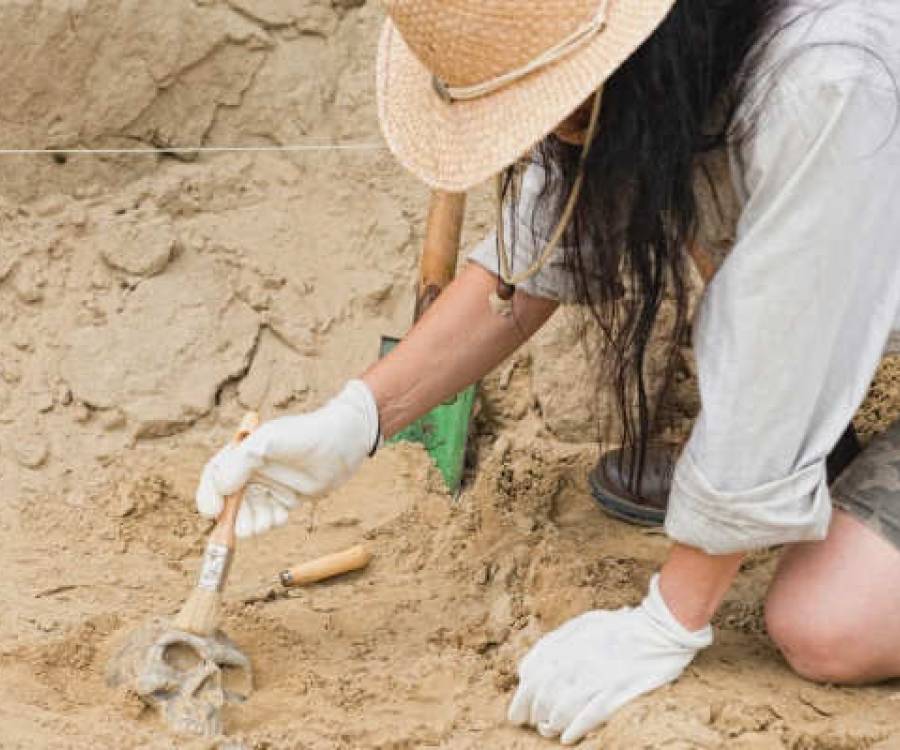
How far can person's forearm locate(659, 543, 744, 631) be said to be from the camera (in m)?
2.02

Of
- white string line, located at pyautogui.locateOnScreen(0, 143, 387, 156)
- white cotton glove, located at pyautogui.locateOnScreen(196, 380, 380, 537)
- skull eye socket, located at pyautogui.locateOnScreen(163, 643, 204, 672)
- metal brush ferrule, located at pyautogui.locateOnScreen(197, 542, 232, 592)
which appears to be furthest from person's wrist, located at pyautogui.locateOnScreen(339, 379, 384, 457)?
white string line, located at pyautogui.locateOnScreen(0, 143, 387, 156)

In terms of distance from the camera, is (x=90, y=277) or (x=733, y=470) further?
(x=90, y=277)

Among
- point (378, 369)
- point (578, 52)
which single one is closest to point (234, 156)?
point (378, 369)

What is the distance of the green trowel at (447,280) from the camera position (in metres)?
2.91

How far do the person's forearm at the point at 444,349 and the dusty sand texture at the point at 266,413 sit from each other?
0.37 meters

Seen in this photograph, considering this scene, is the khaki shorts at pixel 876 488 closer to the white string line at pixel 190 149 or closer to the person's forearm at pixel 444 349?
the person's forearm at pixel 444 349

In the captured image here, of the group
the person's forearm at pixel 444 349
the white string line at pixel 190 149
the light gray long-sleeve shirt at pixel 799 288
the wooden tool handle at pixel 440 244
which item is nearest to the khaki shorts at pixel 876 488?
the light gray long-sleeve shirt at pixel 799 288

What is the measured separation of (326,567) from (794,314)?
108 cm

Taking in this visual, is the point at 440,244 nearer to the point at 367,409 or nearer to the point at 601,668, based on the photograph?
the point at 367,409

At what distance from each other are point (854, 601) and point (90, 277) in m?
1.76

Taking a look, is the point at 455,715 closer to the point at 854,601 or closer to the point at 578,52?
the point at 854,601

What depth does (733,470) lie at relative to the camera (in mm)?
1923

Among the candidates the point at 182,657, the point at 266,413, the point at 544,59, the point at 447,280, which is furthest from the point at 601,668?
the point at 266,413

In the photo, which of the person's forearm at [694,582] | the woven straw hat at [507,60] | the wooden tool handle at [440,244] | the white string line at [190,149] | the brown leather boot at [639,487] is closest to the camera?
the woven straw hat at [507,60]
